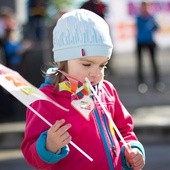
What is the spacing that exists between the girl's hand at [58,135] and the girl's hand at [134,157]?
34cm

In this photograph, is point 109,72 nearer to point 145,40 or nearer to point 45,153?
point 145,40

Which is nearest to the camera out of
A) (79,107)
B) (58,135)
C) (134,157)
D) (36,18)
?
(58,135)

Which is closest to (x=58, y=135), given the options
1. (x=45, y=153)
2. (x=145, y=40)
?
(x=45, y=153)

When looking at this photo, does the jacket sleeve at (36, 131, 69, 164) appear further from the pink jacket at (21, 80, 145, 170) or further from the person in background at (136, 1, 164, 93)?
the person in background at (136, 1, 164, 93)

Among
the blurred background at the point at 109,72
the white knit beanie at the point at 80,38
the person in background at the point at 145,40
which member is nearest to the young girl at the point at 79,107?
the white knit beanie at the point at 80,38

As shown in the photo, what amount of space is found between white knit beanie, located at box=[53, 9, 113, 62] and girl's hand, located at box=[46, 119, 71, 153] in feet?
1.10

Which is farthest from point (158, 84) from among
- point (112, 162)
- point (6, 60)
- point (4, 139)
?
point (112, 162)

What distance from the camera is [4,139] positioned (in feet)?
29.9

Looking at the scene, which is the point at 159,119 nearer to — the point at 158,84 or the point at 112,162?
the point at 158,84

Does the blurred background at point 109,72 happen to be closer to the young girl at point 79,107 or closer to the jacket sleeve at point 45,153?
the young girl at point 79,107

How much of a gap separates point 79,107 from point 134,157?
337 millimetres

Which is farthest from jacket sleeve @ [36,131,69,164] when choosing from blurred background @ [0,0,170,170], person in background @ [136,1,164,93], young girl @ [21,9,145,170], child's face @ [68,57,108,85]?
person in background @ [136,1,164,93]

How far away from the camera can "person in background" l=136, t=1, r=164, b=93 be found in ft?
38.8

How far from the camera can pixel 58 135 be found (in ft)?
9.20
